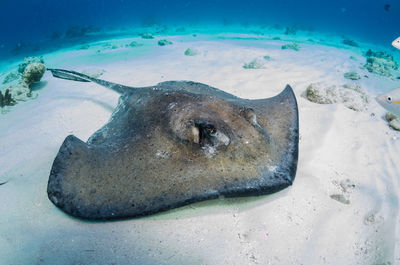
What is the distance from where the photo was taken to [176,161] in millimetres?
2461

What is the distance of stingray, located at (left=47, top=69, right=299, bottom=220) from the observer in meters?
2.12

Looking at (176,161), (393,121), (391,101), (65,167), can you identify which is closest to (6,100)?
(65,167)

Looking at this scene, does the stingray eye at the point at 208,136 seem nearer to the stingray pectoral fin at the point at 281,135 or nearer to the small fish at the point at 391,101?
the stingray pectoral fin at the point at 281,135

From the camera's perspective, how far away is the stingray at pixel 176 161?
2123 mm

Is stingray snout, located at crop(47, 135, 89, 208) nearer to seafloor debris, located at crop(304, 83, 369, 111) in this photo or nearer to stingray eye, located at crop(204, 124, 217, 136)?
stingray eye, located at crop(204, 124, 217, 136)

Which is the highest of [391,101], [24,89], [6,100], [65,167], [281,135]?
[391,101]

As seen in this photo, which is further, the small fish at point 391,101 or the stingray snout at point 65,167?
the small fish at point 391,101

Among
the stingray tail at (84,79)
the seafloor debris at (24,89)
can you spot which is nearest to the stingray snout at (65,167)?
the stingray tail at (84,79)

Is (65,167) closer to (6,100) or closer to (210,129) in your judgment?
(210,129)

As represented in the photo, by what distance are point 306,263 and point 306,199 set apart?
0.96 metres

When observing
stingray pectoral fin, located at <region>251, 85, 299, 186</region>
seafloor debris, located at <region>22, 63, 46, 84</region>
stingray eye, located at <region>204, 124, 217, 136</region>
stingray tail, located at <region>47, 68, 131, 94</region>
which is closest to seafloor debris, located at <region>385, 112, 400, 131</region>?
stingray pectoral fin, located at <region>251, 85, 299, 186</region>

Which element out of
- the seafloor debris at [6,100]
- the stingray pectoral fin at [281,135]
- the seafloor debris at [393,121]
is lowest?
the seafloor debris at [6,100]

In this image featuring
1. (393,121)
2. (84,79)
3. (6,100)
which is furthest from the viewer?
(6,100)

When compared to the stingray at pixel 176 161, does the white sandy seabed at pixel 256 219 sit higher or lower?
lower
